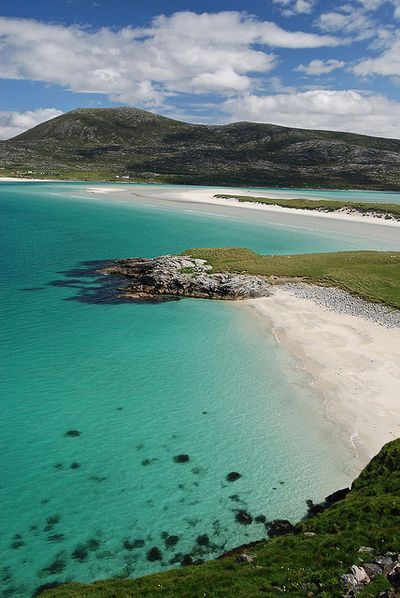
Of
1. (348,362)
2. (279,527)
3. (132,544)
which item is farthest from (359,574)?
(348,362)

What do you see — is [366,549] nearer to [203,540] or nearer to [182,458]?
[203,540]

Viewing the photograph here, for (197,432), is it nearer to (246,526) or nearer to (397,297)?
(246,526)

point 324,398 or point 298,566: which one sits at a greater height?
point 298,566

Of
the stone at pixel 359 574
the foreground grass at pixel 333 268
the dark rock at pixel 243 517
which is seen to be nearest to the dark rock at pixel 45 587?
the dark rock at pixel 243 517

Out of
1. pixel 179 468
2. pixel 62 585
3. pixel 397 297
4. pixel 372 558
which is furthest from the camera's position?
pixel 397 297

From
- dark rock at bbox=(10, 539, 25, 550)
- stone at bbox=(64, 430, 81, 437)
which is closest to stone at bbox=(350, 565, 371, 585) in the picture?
dark rock at bbox=(10, 539, 25, 550)

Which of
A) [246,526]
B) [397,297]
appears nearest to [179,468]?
[246,526]
